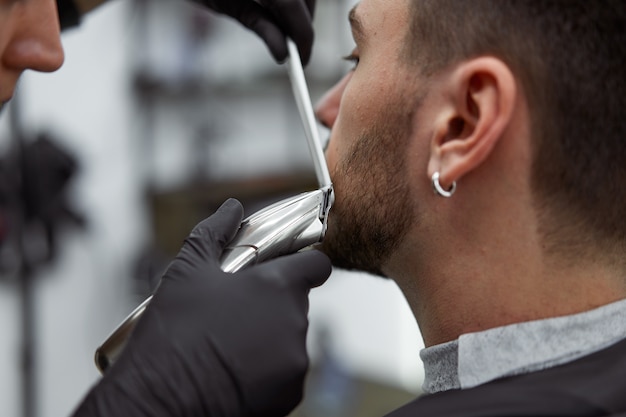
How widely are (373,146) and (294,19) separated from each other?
0.39m

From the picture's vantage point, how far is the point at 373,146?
915mm

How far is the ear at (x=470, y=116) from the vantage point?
0.79 meters

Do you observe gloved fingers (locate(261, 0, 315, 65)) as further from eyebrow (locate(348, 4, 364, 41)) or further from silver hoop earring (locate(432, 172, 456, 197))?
silver hoop earring (locate(432, 172, 456, 197))

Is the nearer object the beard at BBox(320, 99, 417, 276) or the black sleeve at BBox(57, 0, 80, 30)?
the beard at BBox(320, 99, 417, 276)

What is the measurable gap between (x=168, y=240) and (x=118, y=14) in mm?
895

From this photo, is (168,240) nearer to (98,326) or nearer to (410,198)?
(98,326)

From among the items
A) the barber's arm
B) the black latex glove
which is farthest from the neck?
the barber's arm

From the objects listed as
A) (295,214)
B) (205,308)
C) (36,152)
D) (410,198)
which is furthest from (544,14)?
(36,152)

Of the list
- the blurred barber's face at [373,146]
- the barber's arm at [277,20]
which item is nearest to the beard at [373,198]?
the blurred barber's face at [373,146]

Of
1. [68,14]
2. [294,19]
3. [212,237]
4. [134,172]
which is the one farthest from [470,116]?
[134,172]

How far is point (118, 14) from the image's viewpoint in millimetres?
2734

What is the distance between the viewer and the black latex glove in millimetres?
751

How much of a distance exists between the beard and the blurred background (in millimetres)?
1755

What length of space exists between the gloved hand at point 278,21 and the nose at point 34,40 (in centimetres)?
38
